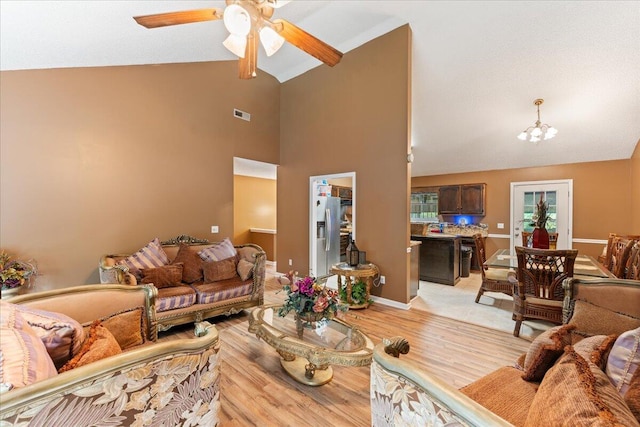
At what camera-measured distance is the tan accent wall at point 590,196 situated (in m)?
5.16

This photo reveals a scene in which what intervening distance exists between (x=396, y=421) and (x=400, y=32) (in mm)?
4500

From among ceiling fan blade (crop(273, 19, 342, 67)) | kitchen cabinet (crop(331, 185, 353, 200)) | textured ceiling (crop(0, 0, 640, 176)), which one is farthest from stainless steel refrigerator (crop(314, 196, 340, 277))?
ceiling fan blade (crop(273, 19, 342, 67))

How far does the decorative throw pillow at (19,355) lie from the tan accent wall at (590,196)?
744 cm

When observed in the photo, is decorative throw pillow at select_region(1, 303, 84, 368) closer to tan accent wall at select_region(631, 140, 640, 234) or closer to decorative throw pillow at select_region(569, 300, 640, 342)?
decorative throw pillow at select_region(569, 300, 640, 342)

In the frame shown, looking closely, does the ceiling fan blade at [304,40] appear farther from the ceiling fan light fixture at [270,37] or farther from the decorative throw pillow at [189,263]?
the decorative throw pillow at [189,263]

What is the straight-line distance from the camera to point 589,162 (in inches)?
215

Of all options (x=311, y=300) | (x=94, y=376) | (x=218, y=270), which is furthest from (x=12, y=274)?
(x=311, y=300)

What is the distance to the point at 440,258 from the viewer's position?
4996mm

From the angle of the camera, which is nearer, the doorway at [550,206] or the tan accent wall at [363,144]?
the tan accent wall at [363,144]

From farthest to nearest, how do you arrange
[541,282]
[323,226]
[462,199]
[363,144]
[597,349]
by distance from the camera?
[462,199] < [323,226] < [363,144] < [541,282] < [597,349]

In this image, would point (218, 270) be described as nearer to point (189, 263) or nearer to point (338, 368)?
point (189, 263)

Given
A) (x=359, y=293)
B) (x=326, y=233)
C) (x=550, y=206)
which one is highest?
(x=550, y=206)

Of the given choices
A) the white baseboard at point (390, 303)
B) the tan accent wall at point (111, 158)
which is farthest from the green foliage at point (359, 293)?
the tan accent wall at point (111, 158)

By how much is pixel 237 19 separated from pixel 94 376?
2186 mm
